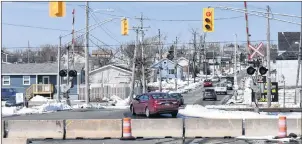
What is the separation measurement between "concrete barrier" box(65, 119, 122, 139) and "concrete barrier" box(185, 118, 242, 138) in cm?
257

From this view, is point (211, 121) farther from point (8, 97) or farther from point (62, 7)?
point (8, 97)

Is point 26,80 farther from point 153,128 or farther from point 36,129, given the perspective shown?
point 153,128

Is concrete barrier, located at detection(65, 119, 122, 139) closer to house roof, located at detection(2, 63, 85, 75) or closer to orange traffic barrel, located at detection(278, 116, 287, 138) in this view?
orange traffic barrel, located at detection(278, 116, 287, 138)

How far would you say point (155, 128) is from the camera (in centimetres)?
1864

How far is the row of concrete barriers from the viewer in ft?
60.4

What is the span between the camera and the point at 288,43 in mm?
104188

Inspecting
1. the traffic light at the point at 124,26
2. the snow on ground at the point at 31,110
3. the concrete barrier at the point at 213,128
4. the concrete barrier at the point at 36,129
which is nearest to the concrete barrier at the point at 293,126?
the concrete barrier at the point at 213,128

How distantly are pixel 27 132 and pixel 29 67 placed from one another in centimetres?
5222

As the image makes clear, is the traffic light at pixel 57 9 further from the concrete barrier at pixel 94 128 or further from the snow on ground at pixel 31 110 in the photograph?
the snow on ground at pixel 31 110

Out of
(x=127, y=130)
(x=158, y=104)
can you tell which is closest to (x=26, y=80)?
(x=158, y=104)

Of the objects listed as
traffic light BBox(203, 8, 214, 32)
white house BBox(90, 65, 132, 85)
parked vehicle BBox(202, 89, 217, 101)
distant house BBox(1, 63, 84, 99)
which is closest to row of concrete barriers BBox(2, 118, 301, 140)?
traffic light BBox(203, 8, 214, 32)

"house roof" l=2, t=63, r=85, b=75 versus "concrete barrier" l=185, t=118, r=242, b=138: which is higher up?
"house roof" l=2, t=63, r=85, b=75

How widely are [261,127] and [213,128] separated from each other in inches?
67.7

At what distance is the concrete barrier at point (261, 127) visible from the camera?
1836cm
